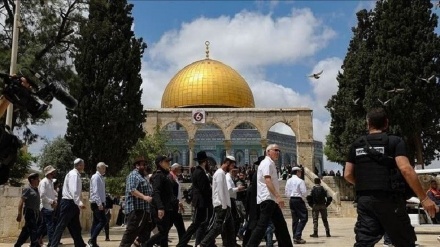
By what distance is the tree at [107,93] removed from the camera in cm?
2108

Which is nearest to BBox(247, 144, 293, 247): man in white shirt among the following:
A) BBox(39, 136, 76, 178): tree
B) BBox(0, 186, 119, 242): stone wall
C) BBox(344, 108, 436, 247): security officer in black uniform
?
BBox(344, 108, 436, 247): security officer in black uniform

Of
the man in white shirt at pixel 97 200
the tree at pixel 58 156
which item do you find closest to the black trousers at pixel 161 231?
the man in white shirt at pixel 97 200

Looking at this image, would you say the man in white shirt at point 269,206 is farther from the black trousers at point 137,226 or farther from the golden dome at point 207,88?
the golden dome at point 207,88

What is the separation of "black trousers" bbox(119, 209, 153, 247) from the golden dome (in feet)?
137

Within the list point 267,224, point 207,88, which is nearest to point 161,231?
point 267,224

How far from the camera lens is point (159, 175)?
759cm

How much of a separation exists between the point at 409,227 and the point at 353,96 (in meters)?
23.3

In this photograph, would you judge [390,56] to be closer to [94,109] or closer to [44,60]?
[94,109]

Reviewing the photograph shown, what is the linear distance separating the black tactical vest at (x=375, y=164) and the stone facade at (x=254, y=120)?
117ft

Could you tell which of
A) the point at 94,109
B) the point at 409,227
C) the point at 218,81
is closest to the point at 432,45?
the point at 94,109

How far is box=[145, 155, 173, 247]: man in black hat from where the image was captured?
285 inches

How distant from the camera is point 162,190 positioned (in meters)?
7.56

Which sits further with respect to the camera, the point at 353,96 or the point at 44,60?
the point at 353,96

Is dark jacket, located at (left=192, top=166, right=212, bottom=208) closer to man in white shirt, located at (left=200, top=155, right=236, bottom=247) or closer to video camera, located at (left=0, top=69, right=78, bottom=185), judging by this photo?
man in white shirt, located at (left=200, top=155, right=236, bottom=247)
